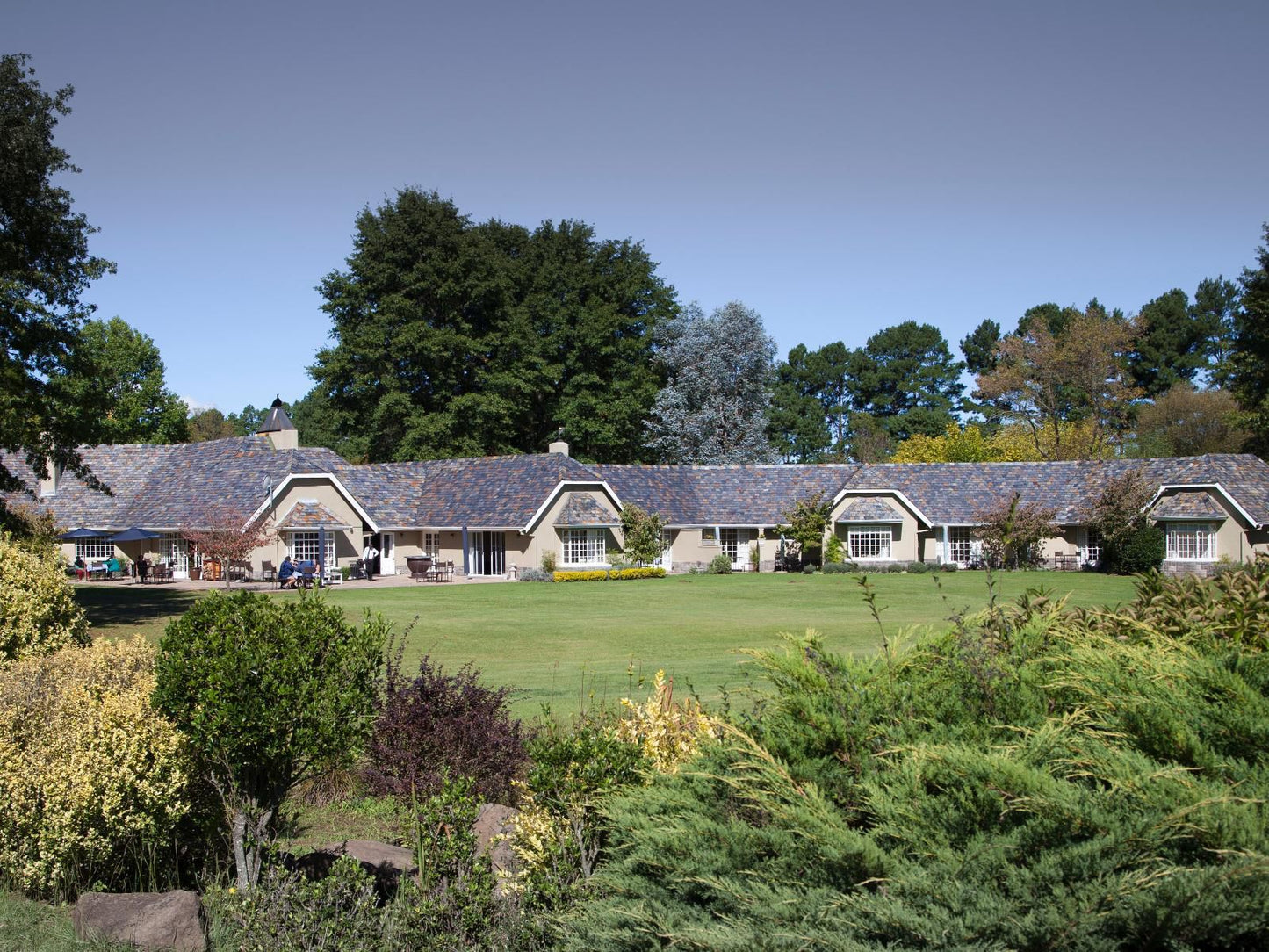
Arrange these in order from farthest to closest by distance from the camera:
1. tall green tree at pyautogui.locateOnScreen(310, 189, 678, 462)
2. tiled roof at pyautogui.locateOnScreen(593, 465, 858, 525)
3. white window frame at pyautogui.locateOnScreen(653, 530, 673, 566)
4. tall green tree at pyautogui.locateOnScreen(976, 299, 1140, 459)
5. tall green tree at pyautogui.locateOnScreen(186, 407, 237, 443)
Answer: tall green tree at pyautogui.locateOnScreen(186, 407, 237, 443), tall green tree at pyautogui.locateOnScreen(976, 299, 1140, 459), tall green tree at pyautogui.locateOnScreen(310, 189, 678, 462), tiled roof at pyautogui.locateOnScreen(593, 465, 858, 525), white window frame at pyautogui.locateOnScreen(653, 530, 673, 566)

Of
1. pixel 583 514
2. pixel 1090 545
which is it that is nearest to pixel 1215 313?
pixel 1090 545

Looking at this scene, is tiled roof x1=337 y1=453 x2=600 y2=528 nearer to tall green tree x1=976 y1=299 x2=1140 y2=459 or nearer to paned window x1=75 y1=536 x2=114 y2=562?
paned window x1=75 y1=536 x2=114 y2=562

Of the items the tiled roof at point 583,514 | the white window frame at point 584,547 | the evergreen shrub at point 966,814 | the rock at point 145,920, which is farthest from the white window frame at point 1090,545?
the rock at point 145,920

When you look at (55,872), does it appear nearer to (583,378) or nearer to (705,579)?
(705,579)

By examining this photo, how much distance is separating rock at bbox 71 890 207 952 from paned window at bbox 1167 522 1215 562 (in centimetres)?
5196

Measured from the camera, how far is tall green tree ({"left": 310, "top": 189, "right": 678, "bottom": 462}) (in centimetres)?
5997

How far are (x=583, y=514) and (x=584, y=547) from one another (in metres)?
1.73

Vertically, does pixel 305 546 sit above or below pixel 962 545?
above

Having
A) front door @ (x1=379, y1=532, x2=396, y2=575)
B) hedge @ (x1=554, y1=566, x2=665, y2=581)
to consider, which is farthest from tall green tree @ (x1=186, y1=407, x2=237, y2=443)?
hedge @ (x1=554, y1=566, x2=665, y2=581)

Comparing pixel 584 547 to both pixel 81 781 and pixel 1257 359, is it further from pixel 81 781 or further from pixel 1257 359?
pixel 81 781

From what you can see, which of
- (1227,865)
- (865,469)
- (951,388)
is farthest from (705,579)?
(951,388)

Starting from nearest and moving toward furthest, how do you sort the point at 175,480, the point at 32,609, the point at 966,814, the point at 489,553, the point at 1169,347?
the point at 966,814, the point at 32,609, the point at 489,553, the point at 175,480, the point at 1169,347

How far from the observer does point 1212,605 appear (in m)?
7.73

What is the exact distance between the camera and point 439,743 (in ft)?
30.5
